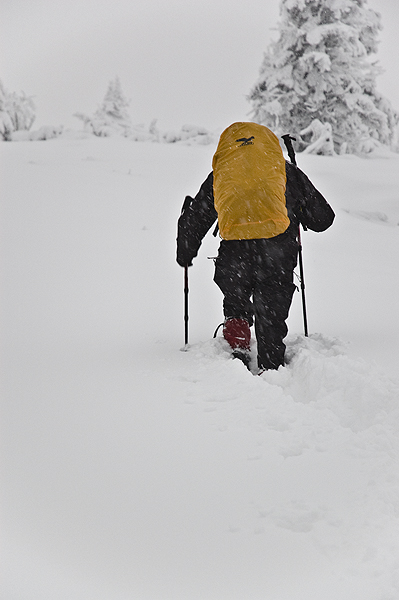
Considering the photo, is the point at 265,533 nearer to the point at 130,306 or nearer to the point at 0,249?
the point at 130,306

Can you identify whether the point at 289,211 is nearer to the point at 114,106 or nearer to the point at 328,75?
the point at 328,75

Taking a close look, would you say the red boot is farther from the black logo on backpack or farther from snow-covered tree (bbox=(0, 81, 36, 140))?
snow-covered tree (bbox=(0, 81, 36, 140))

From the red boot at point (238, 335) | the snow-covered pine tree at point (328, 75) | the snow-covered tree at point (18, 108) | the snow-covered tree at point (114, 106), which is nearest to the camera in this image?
the red boot at point (238, 335)

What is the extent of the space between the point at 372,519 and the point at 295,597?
397mm

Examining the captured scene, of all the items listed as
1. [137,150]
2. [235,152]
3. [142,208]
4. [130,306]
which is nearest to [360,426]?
[235,152]

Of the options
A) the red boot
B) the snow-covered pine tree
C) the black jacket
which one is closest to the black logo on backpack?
the black jacket

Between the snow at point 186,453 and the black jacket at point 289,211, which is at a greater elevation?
the black jacket at point 289,211

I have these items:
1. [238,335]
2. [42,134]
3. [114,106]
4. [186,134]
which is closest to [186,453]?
[238,335]

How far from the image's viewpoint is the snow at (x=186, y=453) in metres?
1.17

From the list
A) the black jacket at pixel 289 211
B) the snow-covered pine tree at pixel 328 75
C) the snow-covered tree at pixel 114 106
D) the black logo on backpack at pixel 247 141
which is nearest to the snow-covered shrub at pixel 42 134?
the snow-covered pine tree at pixel 328 75

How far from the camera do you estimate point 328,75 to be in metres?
17.2

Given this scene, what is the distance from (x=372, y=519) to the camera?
1.35 m

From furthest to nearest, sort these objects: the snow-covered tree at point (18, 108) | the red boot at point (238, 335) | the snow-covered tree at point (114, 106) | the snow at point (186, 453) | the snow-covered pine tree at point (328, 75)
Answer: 1. the snow-covered tree at point (114, 106)
2. the snow-covered tree at point (18, 108)
3. the snow-covered pine tree at point (328, 75)
4. the red boot at point (238, 335)
5. the snow at point (186, 453)

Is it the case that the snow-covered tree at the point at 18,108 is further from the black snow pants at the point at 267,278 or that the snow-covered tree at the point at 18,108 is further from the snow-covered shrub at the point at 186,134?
the black snow pants at the point at 267,278
